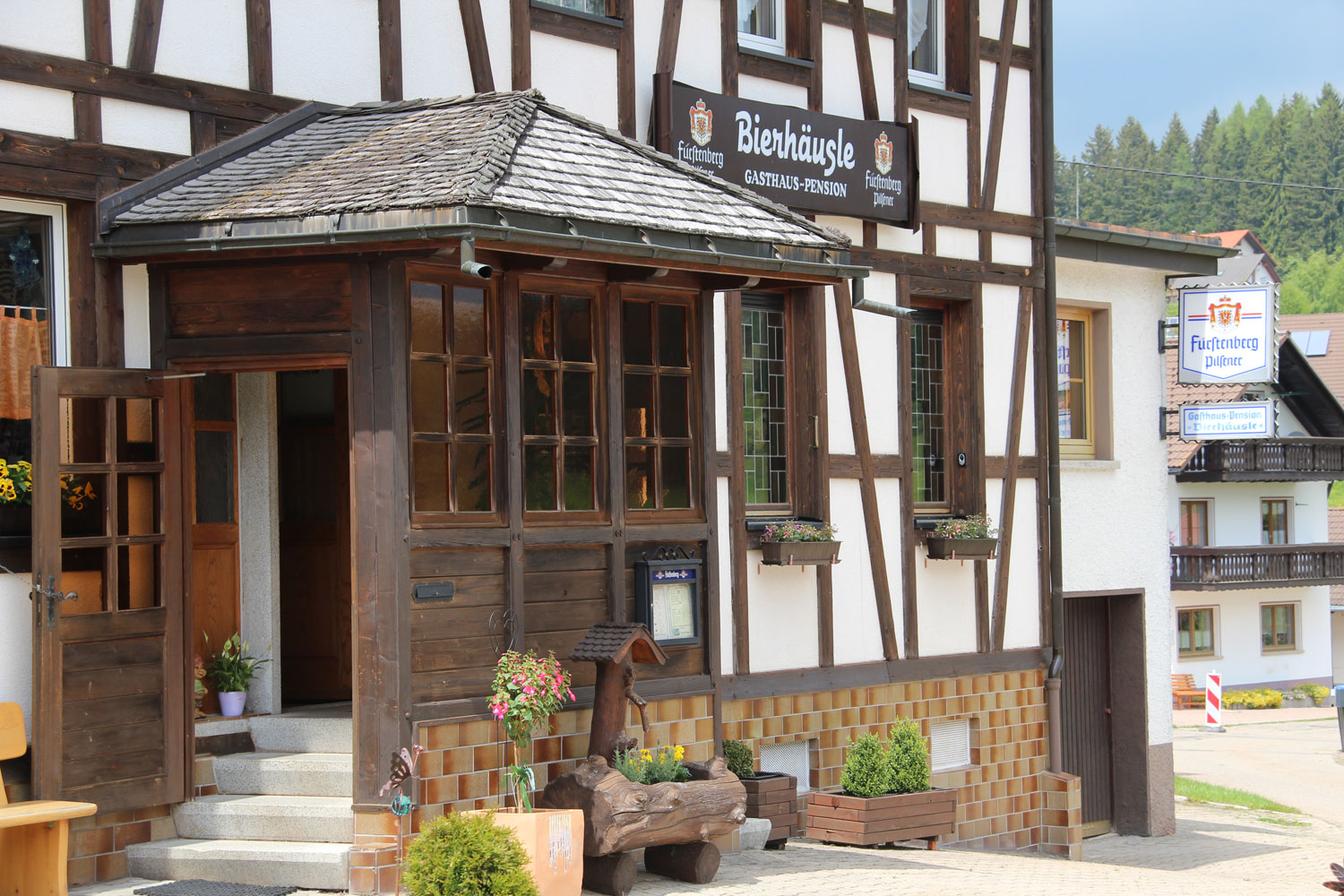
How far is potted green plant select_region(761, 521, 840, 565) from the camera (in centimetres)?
1139

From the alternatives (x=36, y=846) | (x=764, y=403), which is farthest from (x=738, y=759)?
(x=36, y=846)

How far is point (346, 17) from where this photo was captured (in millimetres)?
9266

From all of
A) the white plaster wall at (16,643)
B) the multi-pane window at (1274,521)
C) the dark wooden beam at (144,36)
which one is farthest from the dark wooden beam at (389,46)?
the multi-pane window at (1274,521)

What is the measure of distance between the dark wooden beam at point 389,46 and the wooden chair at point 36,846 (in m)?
4.04

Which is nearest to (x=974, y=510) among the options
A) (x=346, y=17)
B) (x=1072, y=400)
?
(x=1072, y=400)

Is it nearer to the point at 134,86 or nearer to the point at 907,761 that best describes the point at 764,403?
the point at 907,761

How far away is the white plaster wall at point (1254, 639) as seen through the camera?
39562mm

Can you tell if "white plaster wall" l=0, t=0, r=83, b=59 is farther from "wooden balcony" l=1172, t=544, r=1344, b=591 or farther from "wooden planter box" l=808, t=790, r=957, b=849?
"wooden balcony" l=1172, t=544, r=1344, b=591

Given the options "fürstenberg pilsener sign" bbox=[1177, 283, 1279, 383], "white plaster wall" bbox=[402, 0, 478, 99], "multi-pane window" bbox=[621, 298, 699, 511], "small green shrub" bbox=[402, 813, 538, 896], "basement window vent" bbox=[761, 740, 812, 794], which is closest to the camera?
"small green shrub" bbox=[402, 813, 538, 896]

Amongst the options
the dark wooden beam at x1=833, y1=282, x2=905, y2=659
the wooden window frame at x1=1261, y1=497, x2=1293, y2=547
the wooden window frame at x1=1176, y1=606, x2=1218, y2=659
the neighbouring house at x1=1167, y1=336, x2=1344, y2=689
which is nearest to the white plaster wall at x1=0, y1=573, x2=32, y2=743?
the dark wooden beam at x1=833, y1=282, x2=905, y2=659

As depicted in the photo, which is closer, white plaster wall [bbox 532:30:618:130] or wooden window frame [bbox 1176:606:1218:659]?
white plaster wall [bbox 532:30:618:130]

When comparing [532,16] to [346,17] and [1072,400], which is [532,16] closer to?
[346,17]

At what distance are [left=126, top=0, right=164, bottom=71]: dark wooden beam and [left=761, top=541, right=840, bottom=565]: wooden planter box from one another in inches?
205

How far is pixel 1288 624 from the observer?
41719 mm
